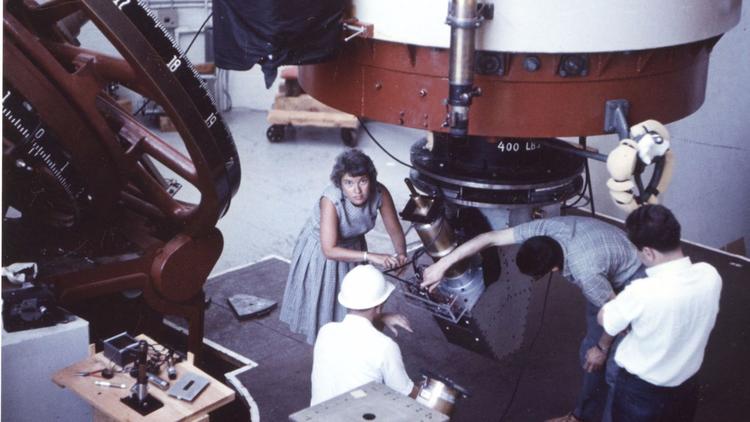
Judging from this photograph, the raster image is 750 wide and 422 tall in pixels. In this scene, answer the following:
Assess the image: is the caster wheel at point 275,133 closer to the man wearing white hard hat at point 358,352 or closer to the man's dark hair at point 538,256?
the man's dark hair at point 538,256

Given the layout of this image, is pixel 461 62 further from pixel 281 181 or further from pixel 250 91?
pixel 250 91

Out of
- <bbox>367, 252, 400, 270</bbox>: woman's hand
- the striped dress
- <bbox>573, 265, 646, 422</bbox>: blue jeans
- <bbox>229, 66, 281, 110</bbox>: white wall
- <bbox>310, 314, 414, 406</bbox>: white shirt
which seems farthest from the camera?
<bbox>229, 66, 281, 110</bbox>: white wall

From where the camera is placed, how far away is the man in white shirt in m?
3.76

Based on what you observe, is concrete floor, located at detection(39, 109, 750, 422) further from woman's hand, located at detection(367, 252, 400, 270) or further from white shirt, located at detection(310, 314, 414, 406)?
white shirt, located at detection(310, 314, 414, 406)

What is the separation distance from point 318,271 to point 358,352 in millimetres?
1569

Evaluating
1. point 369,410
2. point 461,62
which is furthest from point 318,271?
point 369,410

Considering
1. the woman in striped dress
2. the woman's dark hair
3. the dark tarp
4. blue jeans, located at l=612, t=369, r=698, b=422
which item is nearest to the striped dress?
the woman in striped dress

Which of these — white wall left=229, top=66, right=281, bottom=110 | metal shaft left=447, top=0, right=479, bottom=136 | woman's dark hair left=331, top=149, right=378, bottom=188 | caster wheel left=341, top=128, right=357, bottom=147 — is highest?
metal shaft left=447, top=0, right=479, bottom=136

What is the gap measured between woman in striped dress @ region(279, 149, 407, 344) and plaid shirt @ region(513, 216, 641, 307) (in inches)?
36.4

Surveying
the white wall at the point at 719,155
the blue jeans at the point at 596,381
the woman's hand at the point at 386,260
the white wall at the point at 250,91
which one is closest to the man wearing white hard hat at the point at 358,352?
the woman's hand at the point at 386,260

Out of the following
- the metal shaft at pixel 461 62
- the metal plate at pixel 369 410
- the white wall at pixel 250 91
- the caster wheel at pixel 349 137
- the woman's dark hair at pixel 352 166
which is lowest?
the caster wheel at pixel 349 137

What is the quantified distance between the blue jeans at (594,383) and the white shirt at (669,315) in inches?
21.3

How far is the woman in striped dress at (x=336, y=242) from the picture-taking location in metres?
4.91

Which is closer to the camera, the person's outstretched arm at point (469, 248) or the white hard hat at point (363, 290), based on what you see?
the white hard hat at point (363, 290)
